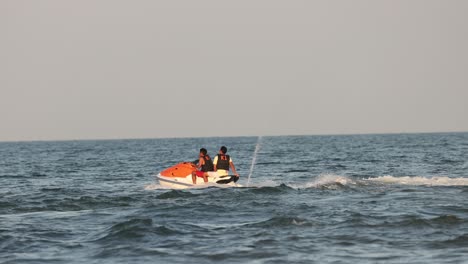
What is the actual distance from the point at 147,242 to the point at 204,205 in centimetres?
617

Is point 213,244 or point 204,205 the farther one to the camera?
point 204,205

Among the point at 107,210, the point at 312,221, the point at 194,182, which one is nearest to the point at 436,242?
the point at 312,221

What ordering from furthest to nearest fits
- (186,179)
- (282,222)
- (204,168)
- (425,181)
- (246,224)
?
(425,181) < (186,179) < (204,168) < (246,224) < (282,222)

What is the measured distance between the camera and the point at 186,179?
2694 centimetres

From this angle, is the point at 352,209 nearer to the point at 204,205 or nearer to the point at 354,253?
the point at 204,205

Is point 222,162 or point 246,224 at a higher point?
point 222,162

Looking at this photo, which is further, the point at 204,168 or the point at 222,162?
the point at 204,168

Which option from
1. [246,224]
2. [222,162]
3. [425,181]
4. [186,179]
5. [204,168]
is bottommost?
[246,224]

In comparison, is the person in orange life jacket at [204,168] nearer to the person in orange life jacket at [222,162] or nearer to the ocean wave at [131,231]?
the person in orange life jacket at [222,162]

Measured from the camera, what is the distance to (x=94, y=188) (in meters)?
31.2

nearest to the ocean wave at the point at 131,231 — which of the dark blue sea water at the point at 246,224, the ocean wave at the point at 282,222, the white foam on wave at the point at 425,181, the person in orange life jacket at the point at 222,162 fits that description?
the dark blue sea water at the point at 246,224

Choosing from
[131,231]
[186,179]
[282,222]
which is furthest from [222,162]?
[131,231]

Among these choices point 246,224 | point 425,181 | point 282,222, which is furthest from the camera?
point 425,181

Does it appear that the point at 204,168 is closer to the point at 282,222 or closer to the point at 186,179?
the point at 186,179
